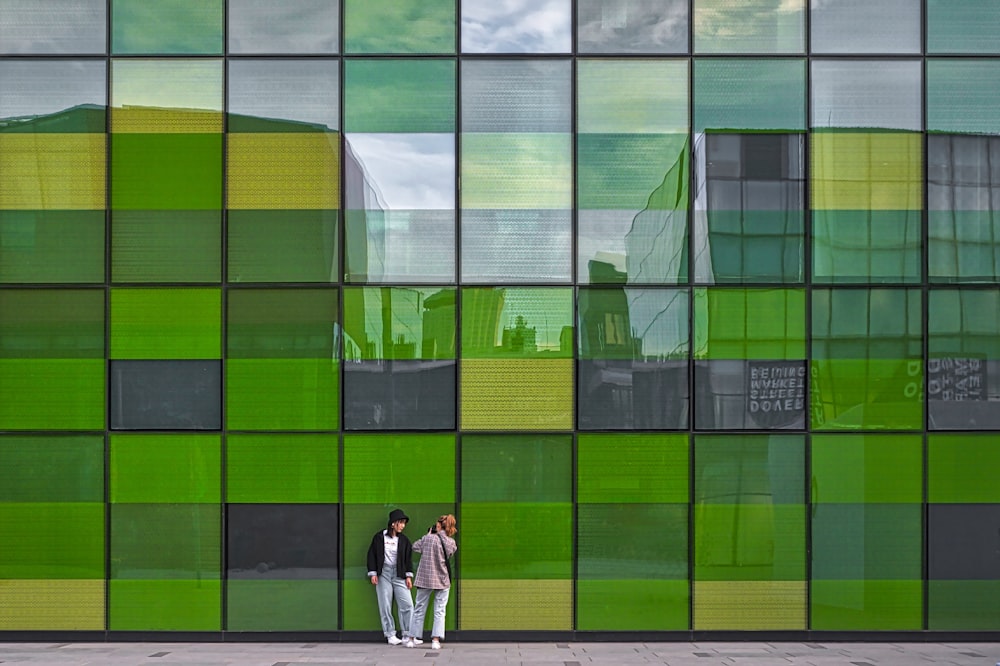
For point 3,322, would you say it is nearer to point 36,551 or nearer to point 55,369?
point 55,369

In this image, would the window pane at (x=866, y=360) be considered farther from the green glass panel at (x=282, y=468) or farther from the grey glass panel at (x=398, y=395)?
the green glass panel at (x=282, y=468)

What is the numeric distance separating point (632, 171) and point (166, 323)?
7.15 metres

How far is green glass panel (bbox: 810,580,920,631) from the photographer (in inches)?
514

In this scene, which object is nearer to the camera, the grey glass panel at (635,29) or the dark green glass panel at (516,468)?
the dark green glass panel at (516,468)

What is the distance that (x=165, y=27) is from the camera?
13.4 m

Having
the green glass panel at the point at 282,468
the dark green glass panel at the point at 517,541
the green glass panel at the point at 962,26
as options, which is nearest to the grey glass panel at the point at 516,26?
the green glass panel at the point at 962,26

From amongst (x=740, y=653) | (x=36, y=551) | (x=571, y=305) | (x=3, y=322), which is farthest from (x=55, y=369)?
(x=740, y=653)

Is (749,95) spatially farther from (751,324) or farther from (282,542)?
(282,542)

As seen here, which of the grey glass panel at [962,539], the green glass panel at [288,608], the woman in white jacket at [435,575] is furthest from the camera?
the grey glass panel at [962,539]

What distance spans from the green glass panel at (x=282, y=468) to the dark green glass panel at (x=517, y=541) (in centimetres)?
207

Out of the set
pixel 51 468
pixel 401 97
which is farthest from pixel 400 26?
pixel 51 468

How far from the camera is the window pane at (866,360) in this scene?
1317cm

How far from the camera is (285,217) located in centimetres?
1327

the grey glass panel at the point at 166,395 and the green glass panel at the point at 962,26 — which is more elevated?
the green glass panel at the point at 962,26
